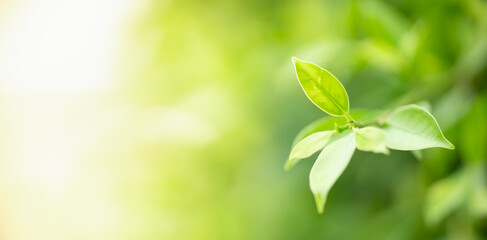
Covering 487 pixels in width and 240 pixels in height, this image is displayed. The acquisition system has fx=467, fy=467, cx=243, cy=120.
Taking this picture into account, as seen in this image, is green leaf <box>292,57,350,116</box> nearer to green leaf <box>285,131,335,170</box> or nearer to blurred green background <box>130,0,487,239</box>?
green leaf <box>285,131,335,170</box>

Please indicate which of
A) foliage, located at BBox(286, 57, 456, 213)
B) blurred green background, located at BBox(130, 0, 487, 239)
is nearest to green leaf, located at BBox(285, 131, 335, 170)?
foliage, located at BBox(286, 57, 456, 213)

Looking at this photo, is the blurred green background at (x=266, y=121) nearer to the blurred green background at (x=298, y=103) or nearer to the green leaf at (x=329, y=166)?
the blurred green background at (x=298, y=103)

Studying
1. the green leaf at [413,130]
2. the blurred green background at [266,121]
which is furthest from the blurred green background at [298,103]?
the green leaf at [413,130]

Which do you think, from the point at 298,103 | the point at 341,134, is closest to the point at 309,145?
the point at 341,134

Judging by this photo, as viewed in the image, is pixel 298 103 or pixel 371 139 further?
pixel 298 103

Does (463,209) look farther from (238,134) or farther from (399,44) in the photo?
(238,134)

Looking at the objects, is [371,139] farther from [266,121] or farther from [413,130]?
[266,121]
